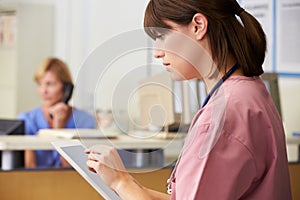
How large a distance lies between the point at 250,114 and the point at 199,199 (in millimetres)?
171

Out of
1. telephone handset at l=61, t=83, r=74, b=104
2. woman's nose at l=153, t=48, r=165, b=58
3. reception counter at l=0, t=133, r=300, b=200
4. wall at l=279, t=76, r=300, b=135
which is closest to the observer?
woman's nose at l=153, t=48, r=165, b=58

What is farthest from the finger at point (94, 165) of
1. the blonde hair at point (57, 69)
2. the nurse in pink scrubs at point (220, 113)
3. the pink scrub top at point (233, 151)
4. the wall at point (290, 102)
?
the blonde hair at point (57, 69)

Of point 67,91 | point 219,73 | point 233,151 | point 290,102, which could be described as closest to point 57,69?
point 67,91

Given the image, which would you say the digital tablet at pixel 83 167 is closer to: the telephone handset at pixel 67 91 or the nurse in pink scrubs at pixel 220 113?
the nurse in pink scrubs at pixel 220 113

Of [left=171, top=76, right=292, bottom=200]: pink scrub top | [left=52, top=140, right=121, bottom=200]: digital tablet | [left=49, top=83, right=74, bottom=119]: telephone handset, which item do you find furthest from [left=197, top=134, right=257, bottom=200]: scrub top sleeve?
[left=49, top=83, right=74, bottom=119]: telephone handset

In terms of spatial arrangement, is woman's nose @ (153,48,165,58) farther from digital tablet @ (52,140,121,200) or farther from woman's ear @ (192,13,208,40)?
digital tablet @ (52,140,121,200)

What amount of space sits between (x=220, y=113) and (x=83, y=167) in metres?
0.34

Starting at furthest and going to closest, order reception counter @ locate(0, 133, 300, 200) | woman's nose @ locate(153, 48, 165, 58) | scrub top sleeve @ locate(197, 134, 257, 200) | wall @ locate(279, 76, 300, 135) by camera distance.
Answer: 1. wall @ locate(279, 76, 300, 135)
2. reception counter @ locate(0, 133, 300, 200)
3. woman's nose @ locate(153, 48, 165, 58)
4. scrub top sleeve @ locate(197, 134, 257, 200)

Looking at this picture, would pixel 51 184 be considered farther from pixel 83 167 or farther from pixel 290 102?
pixel 290 102

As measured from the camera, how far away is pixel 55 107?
11.9ft

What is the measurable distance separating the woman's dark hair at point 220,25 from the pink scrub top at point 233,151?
5 centimetres

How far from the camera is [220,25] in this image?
96 cm

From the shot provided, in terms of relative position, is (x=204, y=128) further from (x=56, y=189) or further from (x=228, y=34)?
(x=56, y=189)

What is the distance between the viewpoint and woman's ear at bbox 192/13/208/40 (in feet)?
3.08
